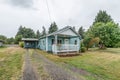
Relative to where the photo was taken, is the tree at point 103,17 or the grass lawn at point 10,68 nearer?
the grass lawn at point 10,68

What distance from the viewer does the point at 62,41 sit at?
24.9 metres

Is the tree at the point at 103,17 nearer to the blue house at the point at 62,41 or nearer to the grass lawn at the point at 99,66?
the blue house at the point at 62,41

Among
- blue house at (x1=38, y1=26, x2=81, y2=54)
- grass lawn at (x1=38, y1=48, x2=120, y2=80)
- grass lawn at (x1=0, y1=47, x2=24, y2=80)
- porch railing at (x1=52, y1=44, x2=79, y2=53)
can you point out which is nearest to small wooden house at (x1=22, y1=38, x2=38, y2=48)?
blue house at (x1=38, y1=26, x2=81, y2=54)

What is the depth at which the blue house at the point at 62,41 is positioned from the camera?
19.4m

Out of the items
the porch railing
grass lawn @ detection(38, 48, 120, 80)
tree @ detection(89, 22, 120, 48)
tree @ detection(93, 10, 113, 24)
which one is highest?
tree @ detection(93, 10, 113, 24)

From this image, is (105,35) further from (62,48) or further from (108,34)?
(62,48)

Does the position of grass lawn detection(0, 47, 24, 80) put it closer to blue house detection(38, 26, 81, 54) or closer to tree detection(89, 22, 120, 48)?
blue house detection(38, 26, 81, 54)

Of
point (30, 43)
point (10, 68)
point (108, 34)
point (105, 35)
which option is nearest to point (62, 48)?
point (10, 68)

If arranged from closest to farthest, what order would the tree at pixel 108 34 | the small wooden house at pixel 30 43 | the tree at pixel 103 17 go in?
1. the tree at pixel 108 34
2. the small wooden house at pixel 30 43
3. the tree at pixel 103 17

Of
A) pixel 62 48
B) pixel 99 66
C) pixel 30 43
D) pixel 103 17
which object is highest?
pixel 103 17

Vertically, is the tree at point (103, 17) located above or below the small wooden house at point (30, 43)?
above

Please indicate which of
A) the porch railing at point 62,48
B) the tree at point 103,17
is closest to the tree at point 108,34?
the porch railing at point 62,48

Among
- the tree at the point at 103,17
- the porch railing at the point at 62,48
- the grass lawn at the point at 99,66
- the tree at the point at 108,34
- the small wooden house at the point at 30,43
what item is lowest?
the grass lawn at the point at 99,66

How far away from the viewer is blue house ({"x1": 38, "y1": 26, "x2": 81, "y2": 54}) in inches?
765
